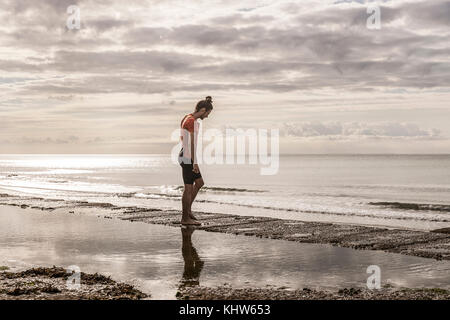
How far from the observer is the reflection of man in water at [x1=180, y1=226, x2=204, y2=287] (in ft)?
19.7

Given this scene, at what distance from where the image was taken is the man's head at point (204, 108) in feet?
33.4

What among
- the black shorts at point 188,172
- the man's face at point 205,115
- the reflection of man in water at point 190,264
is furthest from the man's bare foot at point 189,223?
the man's face at point 205,115

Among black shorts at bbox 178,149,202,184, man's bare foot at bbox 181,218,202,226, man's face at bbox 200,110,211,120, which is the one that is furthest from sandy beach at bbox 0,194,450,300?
man's face at bbox 200,110,211,120

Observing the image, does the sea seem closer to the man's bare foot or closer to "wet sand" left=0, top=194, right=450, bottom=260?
"wet sand" left=0, top=194, right=450, bottom=260

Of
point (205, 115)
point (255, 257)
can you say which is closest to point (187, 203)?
point (205, 115)

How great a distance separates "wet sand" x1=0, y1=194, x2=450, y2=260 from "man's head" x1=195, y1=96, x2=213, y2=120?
2.33 meters

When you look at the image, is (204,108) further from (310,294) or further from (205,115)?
(310,294)

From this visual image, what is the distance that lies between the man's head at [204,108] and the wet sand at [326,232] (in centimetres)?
233

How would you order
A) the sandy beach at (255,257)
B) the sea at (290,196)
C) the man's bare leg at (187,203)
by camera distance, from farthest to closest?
the sea at (290,196) → the man's bare leg at (187,203) → the sandy beach at (255,257)

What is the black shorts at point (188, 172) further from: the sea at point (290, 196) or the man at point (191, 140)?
the sea at point (290, 196)

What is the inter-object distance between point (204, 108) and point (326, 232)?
341cm

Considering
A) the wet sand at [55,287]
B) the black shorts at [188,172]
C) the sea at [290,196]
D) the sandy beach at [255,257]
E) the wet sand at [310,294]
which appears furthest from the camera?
the sea at [290,196]

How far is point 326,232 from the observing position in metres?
9.91
